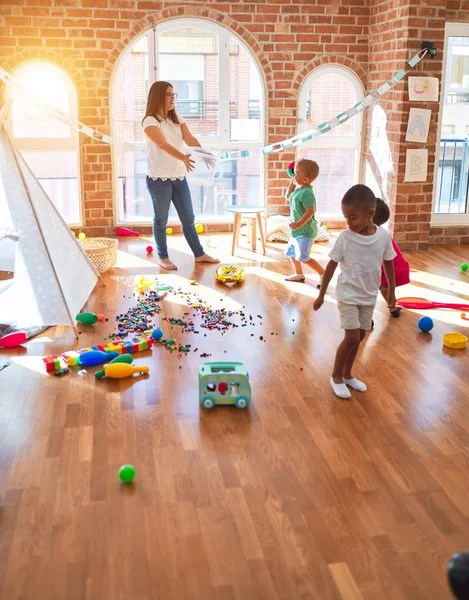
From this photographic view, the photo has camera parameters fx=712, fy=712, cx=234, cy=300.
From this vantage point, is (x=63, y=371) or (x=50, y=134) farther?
(x=50, y=134)

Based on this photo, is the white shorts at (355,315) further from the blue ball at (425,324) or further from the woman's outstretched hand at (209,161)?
the woman's outstretched hand at (209,161)

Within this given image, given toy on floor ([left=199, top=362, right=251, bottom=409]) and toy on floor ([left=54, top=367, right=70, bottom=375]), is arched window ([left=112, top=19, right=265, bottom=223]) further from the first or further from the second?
toy on floor ([left=199, top=362, right=251, bottom=409])

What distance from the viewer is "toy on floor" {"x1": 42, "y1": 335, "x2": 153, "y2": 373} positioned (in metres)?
3.62

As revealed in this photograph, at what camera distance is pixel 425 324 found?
4215mm

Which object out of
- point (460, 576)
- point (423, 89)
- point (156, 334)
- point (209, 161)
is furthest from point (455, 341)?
point (460, 576)

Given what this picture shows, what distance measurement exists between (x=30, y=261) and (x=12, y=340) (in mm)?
483

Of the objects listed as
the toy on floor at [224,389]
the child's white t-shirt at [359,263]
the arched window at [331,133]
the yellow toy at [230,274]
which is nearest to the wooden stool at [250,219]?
the yellow toy at [230,274]

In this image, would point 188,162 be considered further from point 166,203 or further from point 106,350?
point 106,350

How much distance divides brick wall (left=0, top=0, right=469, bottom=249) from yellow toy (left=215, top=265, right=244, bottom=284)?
1.81 m

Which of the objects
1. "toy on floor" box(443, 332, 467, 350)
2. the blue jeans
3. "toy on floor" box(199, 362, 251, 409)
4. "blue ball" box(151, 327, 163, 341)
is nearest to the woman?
the blue jeans

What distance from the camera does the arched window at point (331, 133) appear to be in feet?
22.7

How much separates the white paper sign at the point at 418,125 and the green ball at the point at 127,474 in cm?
448

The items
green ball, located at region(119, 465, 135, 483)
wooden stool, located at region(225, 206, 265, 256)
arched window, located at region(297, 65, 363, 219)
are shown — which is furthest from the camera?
arched window, located at region(297, 65, 363, 219)

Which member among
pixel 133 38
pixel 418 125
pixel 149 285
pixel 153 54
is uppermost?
pixel 133 38
